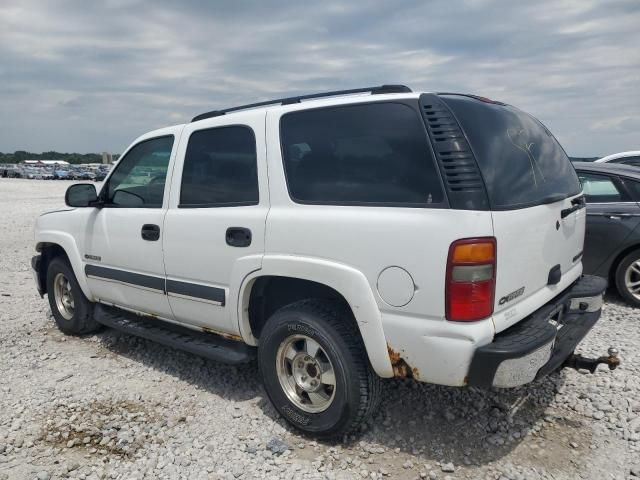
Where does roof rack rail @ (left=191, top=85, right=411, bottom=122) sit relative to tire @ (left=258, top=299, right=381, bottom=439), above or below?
above

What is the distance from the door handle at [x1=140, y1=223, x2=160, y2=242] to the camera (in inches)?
148

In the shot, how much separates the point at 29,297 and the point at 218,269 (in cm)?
439

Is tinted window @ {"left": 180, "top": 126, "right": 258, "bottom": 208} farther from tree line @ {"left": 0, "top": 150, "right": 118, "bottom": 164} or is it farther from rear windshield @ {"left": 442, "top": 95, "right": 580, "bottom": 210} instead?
tree line @ {"left": 0, "top": 150, "right": 118, "bottom": 164}

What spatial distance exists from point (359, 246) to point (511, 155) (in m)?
0.97

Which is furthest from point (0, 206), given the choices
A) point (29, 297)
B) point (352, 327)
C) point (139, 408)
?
point (352, 327)

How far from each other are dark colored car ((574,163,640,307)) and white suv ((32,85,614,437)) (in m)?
2.25

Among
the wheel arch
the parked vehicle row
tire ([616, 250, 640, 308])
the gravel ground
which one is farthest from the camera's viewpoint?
the parked vehicle row

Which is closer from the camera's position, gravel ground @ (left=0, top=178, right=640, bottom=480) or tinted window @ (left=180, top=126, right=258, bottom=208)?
gravel ground @ (left=0, top=178, right=640, bottom=480)

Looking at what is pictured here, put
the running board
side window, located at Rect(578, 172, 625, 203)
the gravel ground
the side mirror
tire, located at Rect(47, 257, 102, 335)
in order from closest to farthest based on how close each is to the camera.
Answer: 1. the gravel ground
2. the running board
3. the side mirror
4. tire, located at Rect(47, 257, 102, 335)
5. side window, located at Rect(578, 172, 625, 203)

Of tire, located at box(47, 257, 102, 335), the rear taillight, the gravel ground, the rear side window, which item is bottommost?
the gravel ground

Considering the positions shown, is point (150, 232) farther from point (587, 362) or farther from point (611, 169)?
point (611, 169)

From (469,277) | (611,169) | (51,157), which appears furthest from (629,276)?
(51,157)

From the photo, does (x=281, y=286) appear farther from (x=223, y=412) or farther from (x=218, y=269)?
(x=223, y=412)

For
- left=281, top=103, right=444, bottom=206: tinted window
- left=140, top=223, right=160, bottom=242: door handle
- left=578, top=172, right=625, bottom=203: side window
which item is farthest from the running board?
left=578, top=172, right=625, bottom=203: side window
